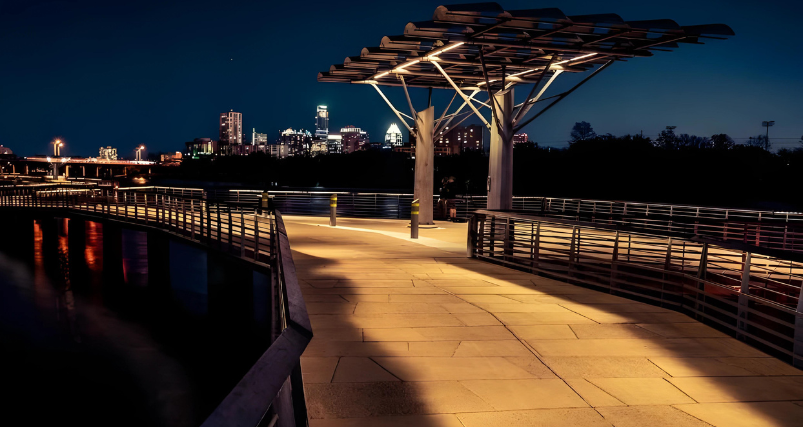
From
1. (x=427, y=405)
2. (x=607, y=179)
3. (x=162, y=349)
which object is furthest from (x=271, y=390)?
(x=607, y=179)

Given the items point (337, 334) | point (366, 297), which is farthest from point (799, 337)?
point (366, 297)

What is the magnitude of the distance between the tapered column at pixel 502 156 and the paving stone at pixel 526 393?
1191cm

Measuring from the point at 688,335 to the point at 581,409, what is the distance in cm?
322

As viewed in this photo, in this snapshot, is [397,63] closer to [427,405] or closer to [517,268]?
[517,268]

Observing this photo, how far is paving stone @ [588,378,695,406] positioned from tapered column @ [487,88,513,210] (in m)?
11.7

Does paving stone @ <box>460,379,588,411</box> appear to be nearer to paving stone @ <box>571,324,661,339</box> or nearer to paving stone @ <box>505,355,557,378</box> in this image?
paving stone @ <box>505,355,557,378</box>

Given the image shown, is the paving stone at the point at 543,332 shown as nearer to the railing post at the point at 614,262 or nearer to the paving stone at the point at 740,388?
the paving stone at the point at 740,388

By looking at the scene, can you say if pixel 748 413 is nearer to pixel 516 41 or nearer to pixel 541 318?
pixel 541 318

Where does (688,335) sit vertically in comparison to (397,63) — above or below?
below

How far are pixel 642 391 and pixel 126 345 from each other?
2225cm

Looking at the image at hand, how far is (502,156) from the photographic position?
56.7 ft

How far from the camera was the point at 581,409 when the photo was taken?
16.0 ft

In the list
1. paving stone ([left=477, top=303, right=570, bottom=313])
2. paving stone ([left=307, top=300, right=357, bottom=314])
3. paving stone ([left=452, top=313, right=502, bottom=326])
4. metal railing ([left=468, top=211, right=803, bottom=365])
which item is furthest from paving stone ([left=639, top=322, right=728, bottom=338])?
paving stone ([left=307, top=300, right=357, bottom=314])

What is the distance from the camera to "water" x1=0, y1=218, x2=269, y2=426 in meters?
18.1
